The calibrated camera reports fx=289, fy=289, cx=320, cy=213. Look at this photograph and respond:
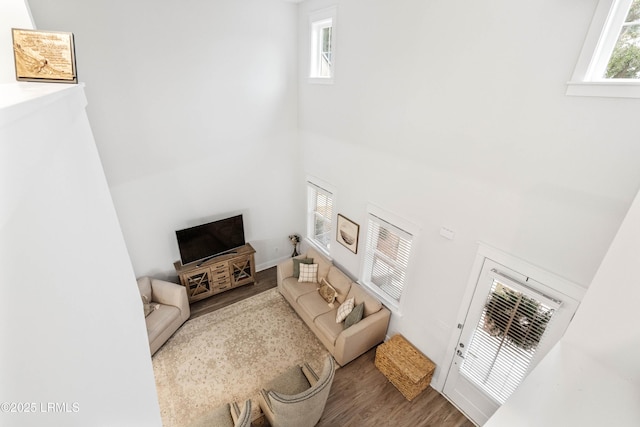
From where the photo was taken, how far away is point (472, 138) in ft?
10.3

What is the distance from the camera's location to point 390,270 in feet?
15.2

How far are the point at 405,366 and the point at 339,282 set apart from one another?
5.75 ft

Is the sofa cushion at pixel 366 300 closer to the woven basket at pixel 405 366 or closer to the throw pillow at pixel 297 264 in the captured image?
the woven basket at pixel 405 366

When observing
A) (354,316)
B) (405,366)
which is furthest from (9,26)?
(405,366)

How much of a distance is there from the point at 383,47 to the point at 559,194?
2754 mm

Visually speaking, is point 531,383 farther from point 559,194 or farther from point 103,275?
point 559,194

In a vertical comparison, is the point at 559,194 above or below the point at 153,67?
below

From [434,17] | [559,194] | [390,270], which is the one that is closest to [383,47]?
[434,17]

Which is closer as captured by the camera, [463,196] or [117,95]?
[463,196]

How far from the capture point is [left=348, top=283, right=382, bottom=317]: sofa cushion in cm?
464

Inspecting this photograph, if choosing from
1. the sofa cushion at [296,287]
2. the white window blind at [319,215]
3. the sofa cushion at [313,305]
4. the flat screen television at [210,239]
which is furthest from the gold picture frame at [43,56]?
the sofa cushion at [296,287]

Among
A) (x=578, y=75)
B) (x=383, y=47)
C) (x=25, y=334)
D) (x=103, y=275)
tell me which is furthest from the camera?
Result: (x=383, y=47)

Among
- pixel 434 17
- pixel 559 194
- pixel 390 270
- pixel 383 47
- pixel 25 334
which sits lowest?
pixel 390 270

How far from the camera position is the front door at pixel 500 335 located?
2850 mm
